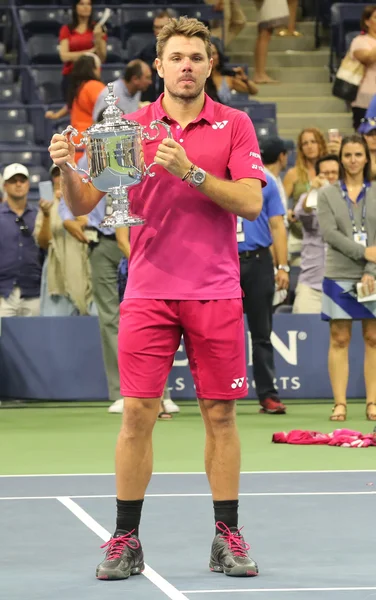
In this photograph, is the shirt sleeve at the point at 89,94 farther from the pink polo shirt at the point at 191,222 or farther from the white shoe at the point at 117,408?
the pink polo shirt at the point at 191,222

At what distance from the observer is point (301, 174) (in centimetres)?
1252

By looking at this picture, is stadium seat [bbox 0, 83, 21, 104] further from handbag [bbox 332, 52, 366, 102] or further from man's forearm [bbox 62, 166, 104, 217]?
man's forearm [bbox 62, 166, 104, 217]

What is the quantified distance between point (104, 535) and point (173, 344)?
1.06 m

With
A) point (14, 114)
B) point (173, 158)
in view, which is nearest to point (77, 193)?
point (173, 158)

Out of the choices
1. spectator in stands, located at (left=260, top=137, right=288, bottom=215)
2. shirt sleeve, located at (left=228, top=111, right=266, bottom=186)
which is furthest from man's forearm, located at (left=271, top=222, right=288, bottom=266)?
shirt sleeve, located at (left=228, top=111, right=266, bottom=186)

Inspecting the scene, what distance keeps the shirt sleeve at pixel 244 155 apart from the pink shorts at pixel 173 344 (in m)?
0.48

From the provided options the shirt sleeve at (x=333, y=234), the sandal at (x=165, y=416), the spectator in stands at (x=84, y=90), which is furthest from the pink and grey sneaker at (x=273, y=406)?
the spectator in stands at (x=84, y=90)

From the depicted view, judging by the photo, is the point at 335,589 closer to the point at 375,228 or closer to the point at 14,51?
the point at 375,228

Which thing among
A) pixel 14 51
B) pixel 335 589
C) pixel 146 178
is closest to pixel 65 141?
pixel 146 178

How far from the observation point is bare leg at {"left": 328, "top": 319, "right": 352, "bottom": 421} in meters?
10.0

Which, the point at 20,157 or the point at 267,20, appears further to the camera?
the point at 267,20

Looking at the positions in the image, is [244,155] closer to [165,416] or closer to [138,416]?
[138,416]

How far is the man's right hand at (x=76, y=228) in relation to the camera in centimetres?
1134

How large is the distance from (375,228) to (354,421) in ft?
4.61
